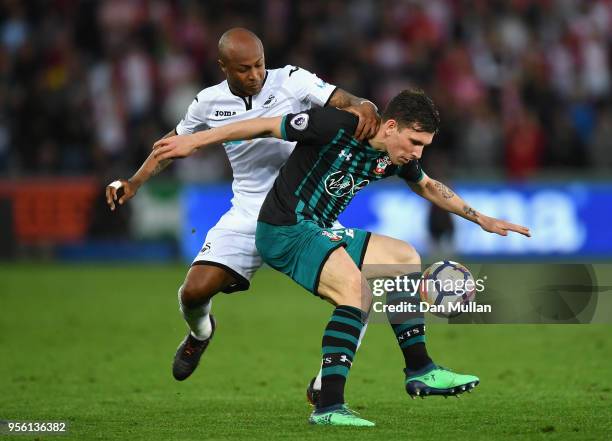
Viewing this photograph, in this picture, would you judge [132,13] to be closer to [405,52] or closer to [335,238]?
[405,52]

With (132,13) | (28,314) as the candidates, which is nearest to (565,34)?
(132,13)

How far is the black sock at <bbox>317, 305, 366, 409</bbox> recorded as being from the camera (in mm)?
6398

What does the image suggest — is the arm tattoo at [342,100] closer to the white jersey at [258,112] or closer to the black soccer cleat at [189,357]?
the white jersey at [258,112]

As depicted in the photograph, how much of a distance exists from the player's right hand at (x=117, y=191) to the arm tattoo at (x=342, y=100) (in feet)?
4.67

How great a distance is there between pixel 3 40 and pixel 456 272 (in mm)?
14971

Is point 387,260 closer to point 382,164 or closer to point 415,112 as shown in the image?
point 382,164

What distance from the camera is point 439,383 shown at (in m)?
6.60

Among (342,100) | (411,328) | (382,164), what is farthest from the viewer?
(342,100)

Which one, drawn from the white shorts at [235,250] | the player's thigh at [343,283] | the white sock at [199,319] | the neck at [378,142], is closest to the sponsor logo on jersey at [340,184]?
the neck at [378,142]

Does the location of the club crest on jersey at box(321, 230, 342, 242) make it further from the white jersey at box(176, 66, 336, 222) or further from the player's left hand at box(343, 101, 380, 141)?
the white jersey at box(176, 66, 336, 222)

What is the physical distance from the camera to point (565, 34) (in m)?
19.6

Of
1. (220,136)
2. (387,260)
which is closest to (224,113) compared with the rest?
(220,136)

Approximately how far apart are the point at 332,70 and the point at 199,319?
1135cm

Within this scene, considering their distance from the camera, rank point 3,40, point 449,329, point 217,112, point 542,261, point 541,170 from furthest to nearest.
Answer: point 3,40 < point 541,170 < point 542,261 < point 449,329 < point 217,112
